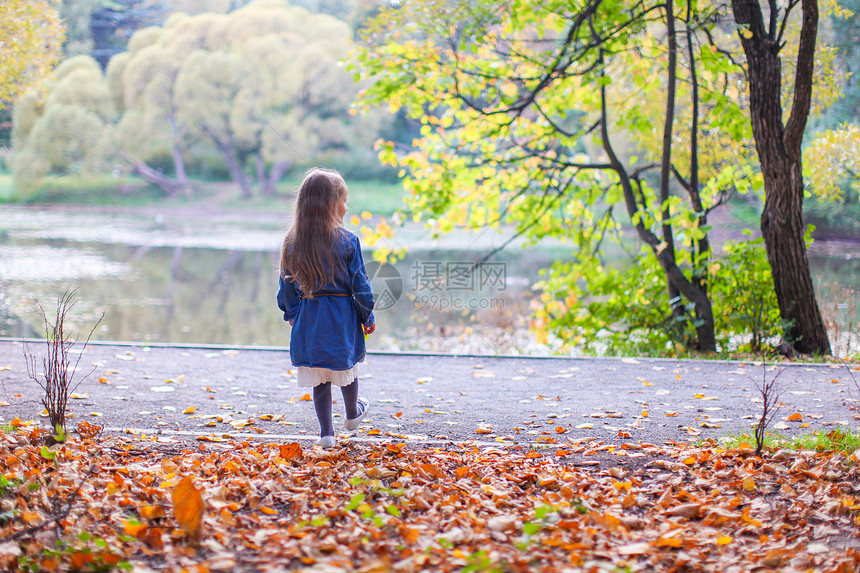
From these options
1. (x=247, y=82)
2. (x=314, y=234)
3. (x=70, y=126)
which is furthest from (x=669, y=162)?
(x=70, y=126)

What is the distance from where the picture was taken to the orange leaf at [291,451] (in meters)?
2.87

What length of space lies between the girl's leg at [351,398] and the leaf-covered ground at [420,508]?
0.18 meters

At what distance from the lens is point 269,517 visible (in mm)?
2256

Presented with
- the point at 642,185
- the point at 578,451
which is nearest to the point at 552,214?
the point at 642,185

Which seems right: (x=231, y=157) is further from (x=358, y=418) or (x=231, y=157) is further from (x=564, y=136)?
(x=358, y=418)

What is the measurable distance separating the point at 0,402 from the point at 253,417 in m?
1.42

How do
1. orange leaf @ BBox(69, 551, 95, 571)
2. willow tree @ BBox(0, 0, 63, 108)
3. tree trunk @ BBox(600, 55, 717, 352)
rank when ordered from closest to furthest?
orange leaf @ BBox(69, 551, 95, 571)
tree trunk @ BBox(600, 55, 717, 352)
willow tree @ BBox(0, 0, 63, 108)

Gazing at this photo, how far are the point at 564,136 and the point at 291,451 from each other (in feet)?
15.5

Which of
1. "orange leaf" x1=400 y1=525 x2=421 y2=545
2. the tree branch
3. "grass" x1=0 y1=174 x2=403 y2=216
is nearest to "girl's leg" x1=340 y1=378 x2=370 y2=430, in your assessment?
"orange leaf" x1=400 y1=525 x2=421 y2=545

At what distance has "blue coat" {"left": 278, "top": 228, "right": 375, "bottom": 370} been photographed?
2.99m

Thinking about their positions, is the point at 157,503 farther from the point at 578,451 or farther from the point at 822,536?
the point at 822,536

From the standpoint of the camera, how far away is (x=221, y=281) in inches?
541

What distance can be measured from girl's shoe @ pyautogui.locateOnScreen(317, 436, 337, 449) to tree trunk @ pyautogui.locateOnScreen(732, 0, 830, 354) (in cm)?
430

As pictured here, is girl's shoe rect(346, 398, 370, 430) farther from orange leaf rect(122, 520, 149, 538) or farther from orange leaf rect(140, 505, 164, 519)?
orange leaf rect(122, 520, 149, 538)
